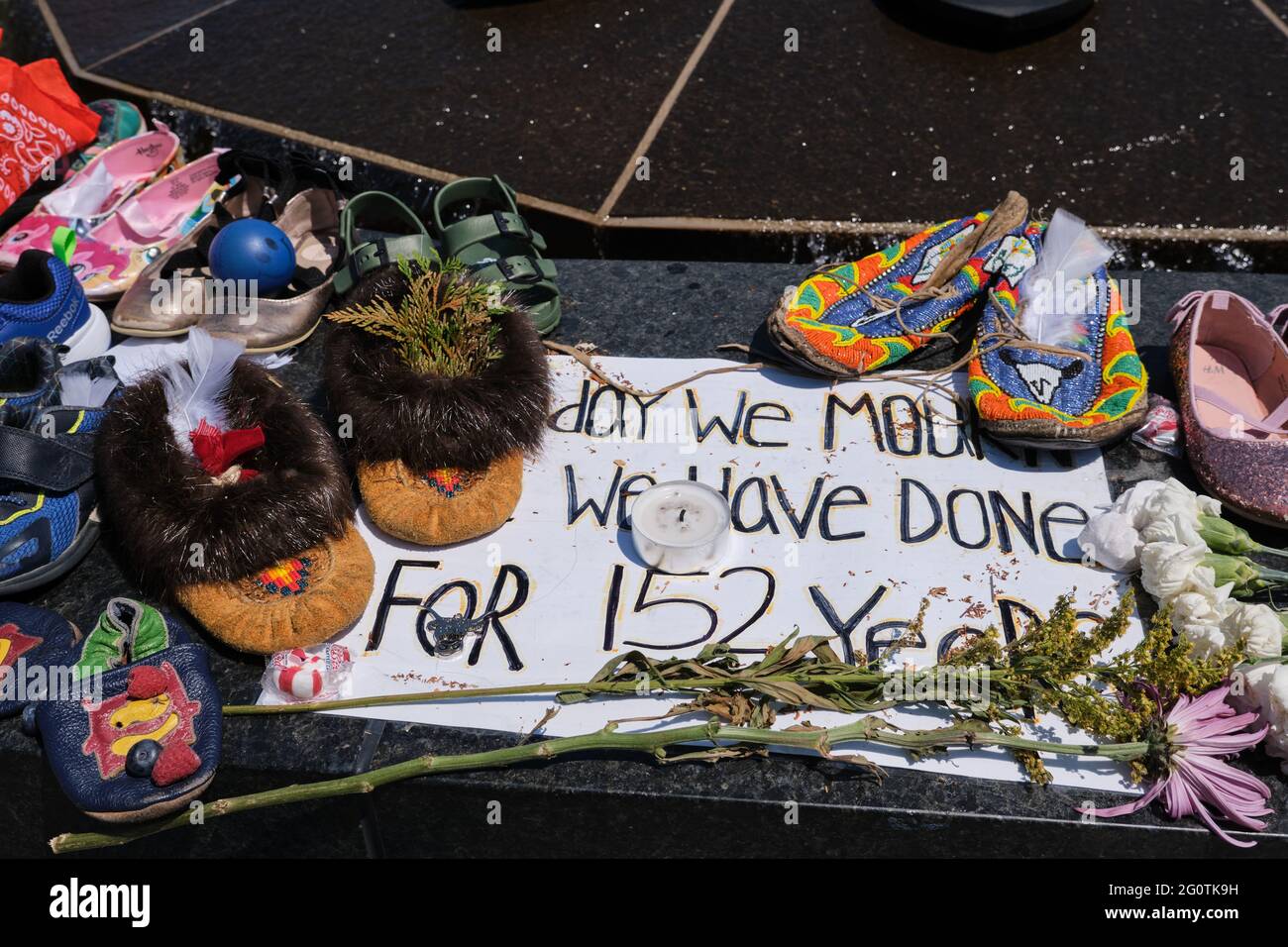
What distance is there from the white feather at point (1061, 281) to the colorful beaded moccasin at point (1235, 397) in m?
0.21

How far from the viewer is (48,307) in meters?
2.58

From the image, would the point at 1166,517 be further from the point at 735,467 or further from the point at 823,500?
the point at 735,467

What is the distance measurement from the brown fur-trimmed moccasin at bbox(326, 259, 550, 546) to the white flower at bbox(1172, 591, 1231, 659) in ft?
4.13

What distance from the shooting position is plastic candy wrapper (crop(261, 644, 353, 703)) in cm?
197

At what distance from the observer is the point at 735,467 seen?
2457 millimetres

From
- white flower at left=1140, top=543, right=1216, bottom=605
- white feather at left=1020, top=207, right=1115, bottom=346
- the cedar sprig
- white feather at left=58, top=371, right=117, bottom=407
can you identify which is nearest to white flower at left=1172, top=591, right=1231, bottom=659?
white flower at left=1140, top=543, right=1216, bottom=605

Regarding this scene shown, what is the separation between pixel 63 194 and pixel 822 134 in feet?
7.30

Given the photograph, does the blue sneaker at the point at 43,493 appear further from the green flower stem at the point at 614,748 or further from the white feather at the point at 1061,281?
the white feather at the point at 1061,281

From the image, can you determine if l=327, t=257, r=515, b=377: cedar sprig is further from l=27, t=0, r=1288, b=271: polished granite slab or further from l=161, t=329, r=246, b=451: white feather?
l=27, t=0, r=1288, b=271: polished granite slab
